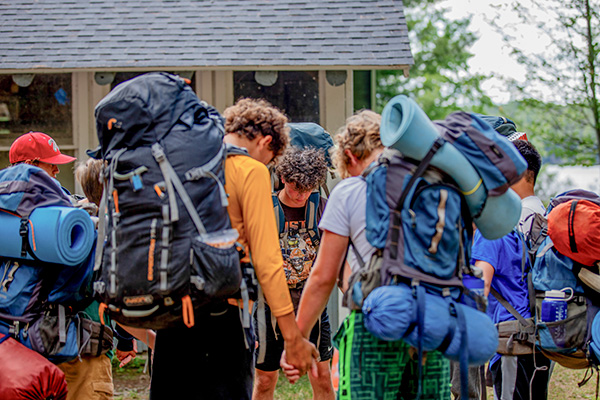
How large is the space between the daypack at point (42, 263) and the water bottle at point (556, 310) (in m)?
2.52

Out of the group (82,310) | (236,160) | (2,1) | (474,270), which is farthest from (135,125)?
(2,1)

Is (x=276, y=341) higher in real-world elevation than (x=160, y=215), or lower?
lower

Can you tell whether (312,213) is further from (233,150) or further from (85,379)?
(85,379)

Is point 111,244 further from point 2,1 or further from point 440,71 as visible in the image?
point 440,71

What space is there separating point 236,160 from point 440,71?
15.9 m

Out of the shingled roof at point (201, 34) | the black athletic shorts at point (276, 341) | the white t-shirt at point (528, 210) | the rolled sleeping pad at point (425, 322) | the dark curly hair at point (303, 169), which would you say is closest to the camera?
the rolled sleeping pad at point (425, 322)

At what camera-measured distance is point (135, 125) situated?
2609 mm

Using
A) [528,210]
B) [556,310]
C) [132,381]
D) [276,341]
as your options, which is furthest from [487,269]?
[132,381]

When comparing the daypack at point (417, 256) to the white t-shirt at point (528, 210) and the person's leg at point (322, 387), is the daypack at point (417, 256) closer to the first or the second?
Answer: the white t-shirt at point (528, 210)

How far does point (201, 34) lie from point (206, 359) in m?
5.25

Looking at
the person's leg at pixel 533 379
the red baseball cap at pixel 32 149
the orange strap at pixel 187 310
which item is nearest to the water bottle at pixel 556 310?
the person's leg at pixel 533 379

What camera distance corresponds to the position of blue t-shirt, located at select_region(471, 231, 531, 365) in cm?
373

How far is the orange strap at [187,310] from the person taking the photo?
8.40ft

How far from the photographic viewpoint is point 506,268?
3.78 metres
